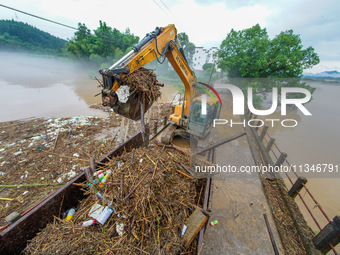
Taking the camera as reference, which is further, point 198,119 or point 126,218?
point 198,119

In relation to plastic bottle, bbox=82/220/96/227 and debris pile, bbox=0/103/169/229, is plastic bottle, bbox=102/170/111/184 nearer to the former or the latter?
plastic bottle, bbox=82/220/96/227

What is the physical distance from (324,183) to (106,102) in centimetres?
→ 971

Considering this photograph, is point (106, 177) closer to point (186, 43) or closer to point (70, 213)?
point (70, 213)

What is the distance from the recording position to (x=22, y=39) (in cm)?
5169

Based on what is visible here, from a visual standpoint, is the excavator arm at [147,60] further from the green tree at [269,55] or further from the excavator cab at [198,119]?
the green tree at [269,55]

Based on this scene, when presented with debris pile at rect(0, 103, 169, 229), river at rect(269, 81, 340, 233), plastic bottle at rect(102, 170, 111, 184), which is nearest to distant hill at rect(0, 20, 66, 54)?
debris pile at rect(0, 103, 169, 229)

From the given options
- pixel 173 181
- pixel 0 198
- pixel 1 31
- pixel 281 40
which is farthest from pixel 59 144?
pixel 1 31

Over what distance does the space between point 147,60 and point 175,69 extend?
4.45 feet

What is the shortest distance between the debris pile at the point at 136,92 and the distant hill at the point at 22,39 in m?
69.9

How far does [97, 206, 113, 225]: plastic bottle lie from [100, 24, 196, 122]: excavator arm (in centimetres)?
179

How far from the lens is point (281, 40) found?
42.6 ft

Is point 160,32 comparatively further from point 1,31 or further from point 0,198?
point 1,31

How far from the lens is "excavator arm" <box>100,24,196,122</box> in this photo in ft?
8.23

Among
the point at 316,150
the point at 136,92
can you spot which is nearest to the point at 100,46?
the point at 136,92
